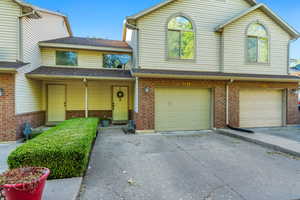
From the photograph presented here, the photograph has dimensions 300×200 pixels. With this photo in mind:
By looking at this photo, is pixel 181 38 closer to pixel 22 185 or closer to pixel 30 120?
pixel 22 185

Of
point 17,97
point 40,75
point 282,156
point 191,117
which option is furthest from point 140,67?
point 282,156

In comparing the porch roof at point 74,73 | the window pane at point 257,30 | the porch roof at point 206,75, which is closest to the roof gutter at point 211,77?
the porch roof at point 206,75

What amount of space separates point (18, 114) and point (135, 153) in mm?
4994

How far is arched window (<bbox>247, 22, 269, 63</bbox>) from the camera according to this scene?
8.37 metres

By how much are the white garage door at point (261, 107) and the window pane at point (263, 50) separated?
1752mm

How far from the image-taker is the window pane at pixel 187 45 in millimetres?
7746

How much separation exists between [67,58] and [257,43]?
1071cm

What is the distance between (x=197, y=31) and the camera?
7.84m

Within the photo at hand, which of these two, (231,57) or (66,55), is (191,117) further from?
(66,55)

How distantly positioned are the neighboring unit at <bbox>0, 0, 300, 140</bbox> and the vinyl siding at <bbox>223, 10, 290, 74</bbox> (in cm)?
5

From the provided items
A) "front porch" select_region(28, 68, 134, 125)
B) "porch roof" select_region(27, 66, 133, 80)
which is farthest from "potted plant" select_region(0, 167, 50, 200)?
"front porch" select_region(28, 68, 134, 125)

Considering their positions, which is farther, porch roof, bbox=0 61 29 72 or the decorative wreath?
the decorative wreath

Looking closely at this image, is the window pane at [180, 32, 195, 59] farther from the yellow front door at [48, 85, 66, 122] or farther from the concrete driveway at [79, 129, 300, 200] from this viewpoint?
the yellow front door at [48, 85, 66, 122]

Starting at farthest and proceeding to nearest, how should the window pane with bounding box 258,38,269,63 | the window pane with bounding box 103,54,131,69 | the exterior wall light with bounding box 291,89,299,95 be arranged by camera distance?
the window pane with bounding box 103,54,131,69 → the exterior wall light with bounding box 291,89,299,95 → the window pane with bounding box 258,38,269,63
